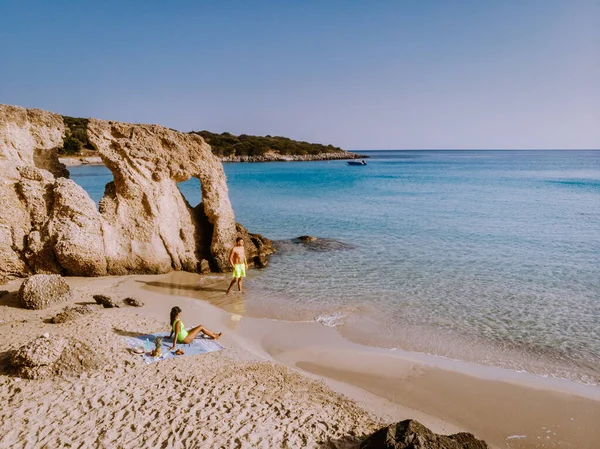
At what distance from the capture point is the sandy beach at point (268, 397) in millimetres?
5086

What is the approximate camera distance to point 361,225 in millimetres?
21594

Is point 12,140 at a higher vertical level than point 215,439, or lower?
higher

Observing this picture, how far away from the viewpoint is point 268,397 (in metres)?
5.95

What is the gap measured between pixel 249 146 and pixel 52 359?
101 m

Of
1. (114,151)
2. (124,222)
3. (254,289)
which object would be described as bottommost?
(254,289)

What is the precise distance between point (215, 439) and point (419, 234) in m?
15.9

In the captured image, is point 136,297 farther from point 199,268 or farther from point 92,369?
point 92,369

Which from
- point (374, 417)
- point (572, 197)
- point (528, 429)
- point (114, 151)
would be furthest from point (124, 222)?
point (572, 197)

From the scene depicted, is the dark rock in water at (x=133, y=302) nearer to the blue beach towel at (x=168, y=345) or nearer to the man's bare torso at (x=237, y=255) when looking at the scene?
the blue beach towel at (x=168, y=345)

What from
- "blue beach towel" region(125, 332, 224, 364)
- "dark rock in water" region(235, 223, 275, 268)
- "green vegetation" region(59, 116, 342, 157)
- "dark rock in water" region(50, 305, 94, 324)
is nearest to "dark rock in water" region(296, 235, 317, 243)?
"dark rock in water" region(235, 223, 275, 268)

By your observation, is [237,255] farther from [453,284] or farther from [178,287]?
[453,284]

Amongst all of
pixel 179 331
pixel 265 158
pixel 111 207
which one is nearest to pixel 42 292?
pixel 111 207

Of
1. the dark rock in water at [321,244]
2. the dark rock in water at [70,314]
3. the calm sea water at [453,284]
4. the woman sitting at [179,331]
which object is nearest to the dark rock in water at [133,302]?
the dark rock in water at [70,314]

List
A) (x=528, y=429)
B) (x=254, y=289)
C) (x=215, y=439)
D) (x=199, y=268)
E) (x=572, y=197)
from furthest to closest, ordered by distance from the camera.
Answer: (x=572, y=197) < (x=199, y=268) < (x=254, y=289) < (x=528, y=429) < (x=215, y=439)
